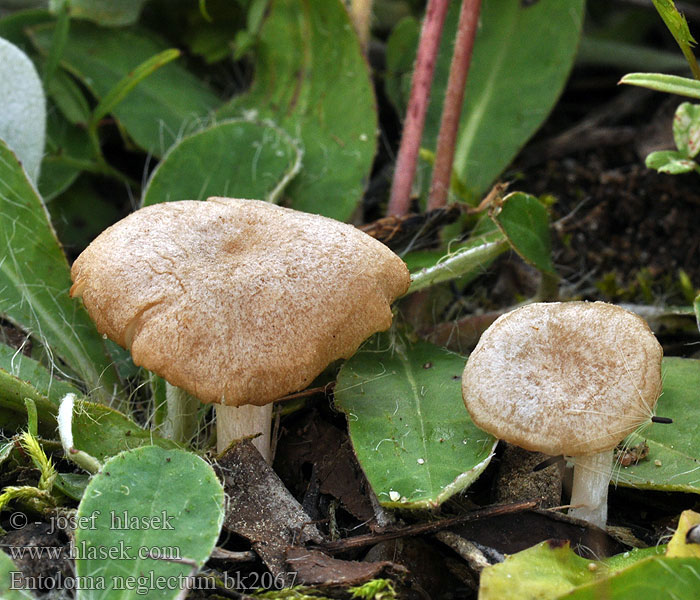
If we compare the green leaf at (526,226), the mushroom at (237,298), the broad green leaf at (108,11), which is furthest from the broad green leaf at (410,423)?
the broad green leaf at (108,11)

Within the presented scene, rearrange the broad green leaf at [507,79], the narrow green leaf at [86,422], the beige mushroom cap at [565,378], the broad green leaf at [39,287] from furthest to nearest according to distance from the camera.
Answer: the broad green leaf at [507,79] → the broad green leaf at [39,287] → the narrow green leaf at [86,422] → the beige mushroom cap at [565,378]

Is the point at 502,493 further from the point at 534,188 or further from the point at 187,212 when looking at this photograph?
the point at 534,188

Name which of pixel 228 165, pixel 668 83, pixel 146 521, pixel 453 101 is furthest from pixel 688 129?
pixel 146 521

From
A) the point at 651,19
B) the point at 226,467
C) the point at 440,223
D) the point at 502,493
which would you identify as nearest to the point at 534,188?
the point at 440,223

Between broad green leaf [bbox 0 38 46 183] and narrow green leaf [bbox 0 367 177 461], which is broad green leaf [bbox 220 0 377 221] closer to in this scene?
broad green leaf [bbox 0 38 46 183]

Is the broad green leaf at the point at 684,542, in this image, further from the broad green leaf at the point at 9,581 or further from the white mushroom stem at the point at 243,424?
the broad green leaf at the point at 9,581

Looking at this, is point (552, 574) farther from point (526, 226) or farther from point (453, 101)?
point (453, 101)
